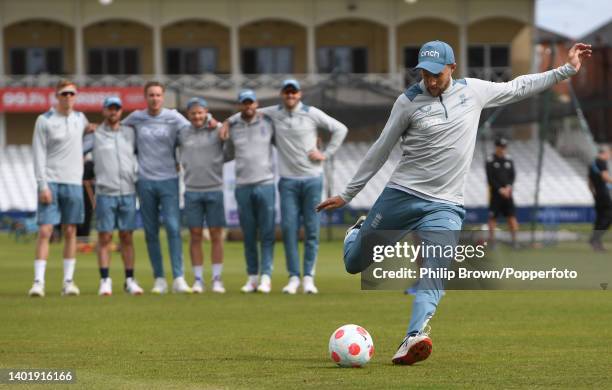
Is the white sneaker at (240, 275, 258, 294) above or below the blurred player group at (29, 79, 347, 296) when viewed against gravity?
below

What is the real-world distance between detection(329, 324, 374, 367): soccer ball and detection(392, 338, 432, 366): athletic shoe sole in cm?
22

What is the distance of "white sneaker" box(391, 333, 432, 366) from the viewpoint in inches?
340

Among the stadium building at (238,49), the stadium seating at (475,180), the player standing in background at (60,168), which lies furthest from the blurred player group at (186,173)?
the stadium building at (238,49)

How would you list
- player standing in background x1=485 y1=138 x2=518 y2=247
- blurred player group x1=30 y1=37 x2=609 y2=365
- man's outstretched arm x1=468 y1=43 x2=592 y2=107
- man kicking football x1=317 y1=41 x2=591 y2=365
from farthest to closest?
1. player standing in background x1=485 y1=138 x2=518 y2=247
2. blurred player group x1=30 y1=37 x2=609 y2=365
3. man's outstretched arm x1=468 y1=43 x2=592 y2=107
4. man kicking football x1=317 y1=41 x2=591 y2=365

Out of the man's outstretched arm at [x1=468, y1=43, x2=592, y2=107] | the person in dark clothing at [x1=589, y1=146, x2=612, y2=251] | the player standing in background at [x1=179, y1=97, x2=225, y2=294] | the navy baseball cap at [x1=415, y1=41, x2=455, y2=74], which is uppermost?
the navy baseball cap at [x1=415, y1=41, x2=455, y2=74]

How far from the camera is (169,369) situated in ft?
28.8

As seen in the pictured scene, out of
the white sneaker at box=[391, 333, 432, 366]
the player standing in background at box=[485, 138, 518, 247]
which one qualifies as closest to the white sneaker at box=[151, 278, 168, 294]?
the white sneaker at box=[391, 333, 432, 366]

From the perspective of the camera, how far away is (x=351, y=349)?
8.77m

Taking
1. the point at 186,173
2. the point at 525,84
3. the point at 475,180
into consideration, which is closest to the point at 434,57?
the point at 525,84

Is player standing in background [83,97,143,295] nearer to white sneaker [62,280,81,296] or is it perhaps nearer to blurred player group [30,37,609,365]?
blurred player group [30,37,609,365]

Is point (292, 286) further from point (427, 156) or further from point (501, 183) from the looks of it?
point (501, 183)

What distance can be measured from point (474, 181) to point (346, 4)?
1065 cm

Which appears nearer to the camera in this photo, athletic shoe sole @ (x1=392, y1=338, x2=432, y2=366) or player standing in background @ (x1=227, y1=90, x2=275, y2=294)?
athletic shoe sole @ (x1=392, y1=338, x2=432, y2=366)

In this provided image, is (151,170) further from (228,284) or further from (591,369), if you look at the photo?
(591,369)
